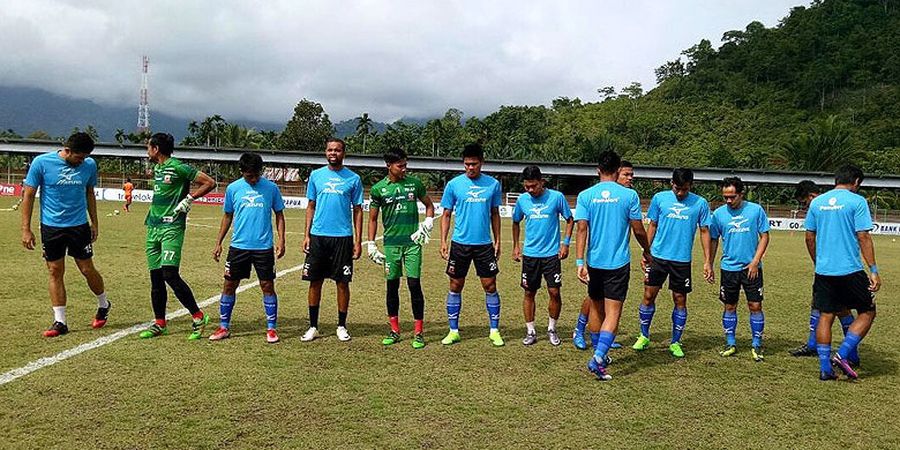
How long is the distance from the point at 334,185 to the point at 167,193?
1.78 meters

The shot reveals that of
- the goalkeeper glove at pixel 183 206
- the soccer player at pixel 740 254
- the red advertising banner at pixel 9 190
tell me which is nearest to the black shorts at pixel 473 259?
the soccer player at pixel 740 254

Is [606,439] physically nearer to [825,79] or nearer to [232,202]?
[232,202]

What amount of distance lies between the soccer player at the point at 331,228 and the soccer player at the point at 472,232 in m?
1.02

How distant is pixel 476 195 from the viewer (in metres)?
6.88

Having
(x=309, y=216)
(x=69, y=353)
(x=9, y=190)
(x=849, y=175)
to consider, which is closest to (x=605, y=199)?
(x=849, y=175)

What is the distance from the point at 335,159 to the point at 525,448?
3.76 meters

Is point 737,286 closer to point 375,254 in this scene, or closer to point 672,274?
point 672,274

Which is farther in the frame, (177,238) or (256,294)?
(256,294)

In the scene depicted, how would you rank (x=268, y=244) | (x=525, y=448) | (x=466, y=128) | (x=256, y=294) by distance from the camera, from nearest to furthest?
(x=525, y=448), (x=268, y=244), (x=256, y=294), (x=466, y=128)

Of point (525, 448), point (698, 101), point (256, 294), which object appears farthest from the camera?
point (698, 101)

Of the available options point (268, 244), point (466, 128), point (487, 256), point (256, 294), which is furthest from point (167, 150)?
point (466, 128)

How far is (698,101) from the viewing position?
93.1m

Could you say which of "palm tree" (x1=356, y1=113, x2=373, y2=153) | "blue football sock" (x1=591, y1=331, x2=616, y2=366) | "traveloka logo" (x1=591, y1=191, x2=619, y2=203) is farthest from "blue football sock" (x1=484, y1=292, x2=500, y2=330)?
"palm tree" (x1=356, y1=113, x2=373, y2=153)

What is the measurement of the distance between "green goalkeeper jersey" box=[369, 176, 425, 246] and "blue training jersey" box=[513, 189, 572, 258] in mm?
1192
